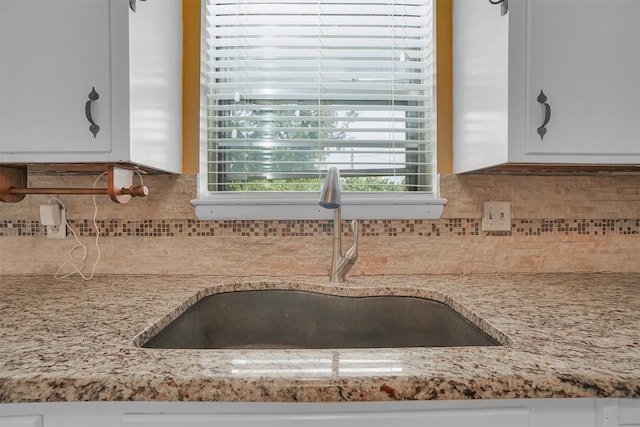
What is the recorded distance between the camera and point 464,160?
129 cm

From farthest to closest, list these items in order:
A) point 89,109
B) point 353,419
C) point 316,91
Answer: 1. point 316,91
2. point 89,109
3. point 353,419

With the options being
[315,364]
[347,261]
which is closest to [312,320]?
[347,261]

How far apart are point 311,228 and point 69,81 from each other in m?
0.81

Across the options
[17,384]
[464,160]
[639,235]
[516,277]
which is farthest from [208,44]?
[639,235]

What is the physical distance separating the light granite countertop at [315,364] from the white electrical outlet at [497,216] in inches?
17.8

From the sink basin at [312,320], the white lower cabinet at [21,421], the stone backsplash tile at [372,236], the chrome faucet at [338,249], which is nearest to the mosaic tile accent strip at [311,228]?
the stone backsplash tile at [372,236]

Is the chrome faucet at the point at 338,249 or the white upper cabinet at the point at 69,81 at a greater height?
the white upper cabinet at the point at 69,81

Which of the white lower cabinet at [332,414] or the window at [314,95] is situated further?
the window at [314,95]

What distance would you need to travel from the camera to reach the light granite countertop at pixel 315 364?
0.59 meters

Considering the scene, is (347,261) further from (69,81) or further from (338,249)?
(69,81)

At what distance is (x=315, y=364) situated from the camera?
0.64m

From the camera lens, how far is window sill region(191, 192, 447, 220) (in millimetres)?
1332

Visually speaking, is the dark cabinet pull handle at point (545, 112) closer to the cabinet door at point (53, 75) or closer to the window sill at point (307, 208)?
the window sill at point (307, 208)

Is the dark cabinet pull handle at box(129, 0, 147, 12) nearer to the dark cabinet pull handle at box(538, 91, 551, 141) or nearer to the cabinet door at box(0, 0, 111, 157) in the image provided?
the cabinet door at box(0, 0, 111, 157)
